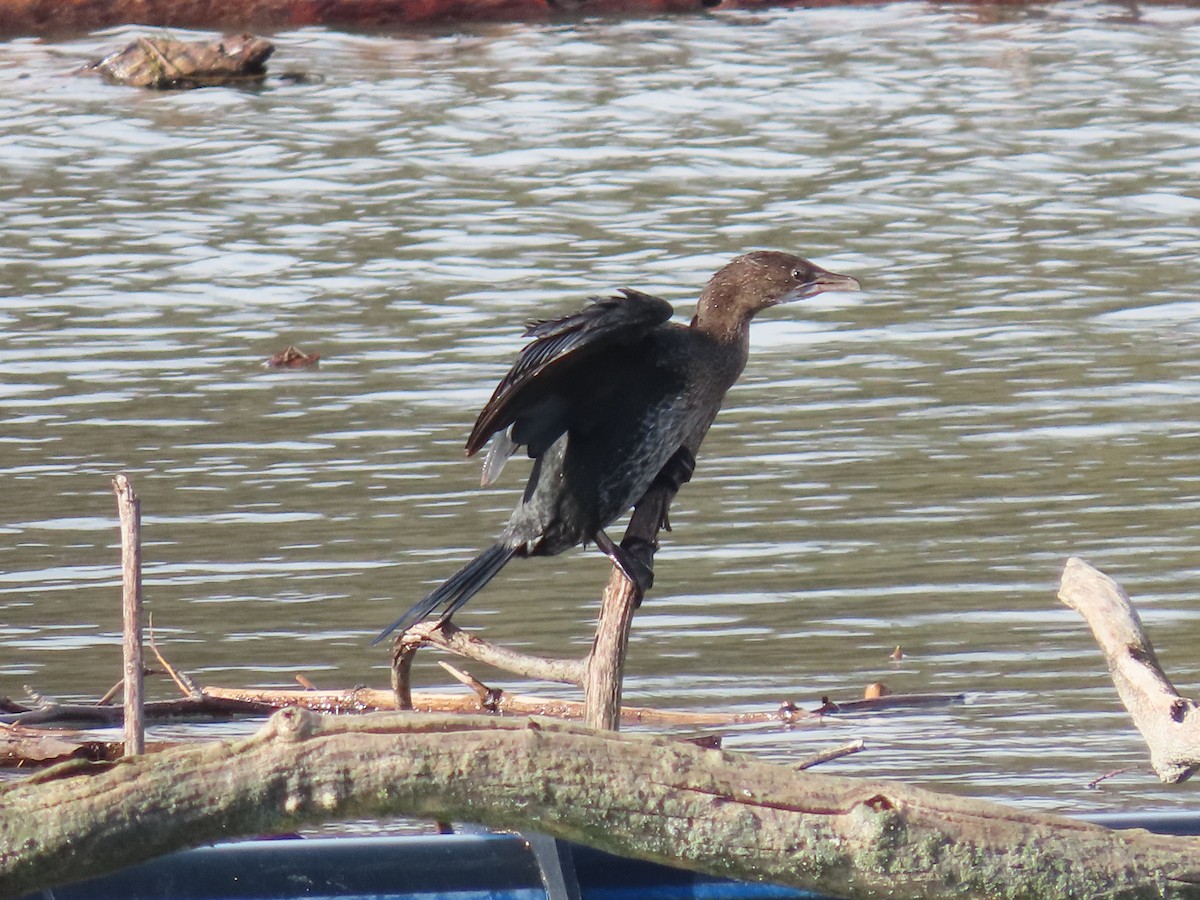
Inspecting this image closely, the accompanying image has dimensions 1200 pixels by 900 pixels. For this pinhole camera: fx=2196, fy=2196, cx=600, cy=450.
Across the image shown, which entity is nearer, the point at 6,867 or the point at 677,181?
the point at 6,867

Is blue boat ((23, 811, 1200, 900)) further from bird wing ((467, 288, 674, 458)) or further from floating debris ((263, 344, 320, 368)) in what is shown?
floating debris ((263, 344, 320, 368))

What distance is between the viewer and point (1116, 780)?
16.6 ft

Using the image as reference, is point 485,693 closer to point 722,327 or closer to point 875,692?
point 722,327

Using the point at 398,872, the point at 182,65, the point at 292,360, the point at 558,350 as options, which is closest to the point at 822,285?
the point at 558,350

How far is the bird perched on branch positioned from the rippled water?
3.58 feet

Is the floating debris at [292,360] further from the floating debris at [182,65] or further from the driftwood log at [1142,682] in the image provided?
the floating debris at [182,65]

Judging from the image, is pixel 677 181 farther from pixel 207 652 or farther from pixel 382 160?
pixel 207 652

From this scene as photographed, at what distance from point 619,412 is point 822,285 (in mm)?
618

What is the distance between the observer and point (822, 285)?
4.70 meters

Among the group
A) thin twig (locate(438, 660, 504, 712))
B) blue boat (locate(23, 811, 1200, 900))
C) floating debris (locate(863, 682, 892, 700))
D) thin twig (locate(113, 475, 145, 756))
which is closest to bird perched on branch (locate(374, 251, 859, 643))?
thin twig (locate(438, 660, 504, 712))

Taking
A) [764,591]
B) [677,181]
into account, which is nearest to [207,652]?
[764,591]

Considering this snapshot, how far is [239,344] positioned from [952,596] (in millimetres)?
4711

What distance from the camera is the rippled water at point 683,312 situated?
20.1ft

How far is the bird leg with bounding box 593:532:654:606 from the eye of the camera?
12.2ft
